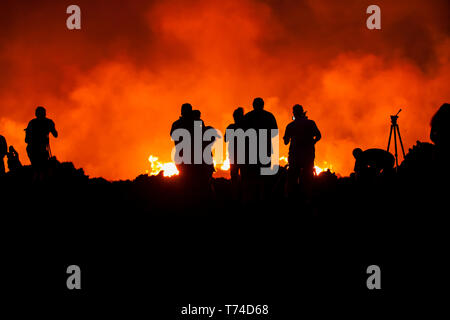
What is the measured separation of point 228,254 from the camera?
746cm

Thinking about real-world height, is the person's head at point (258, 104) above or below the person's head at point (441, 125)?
above

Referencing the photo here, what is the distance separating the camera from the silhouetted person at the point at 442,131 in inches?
320

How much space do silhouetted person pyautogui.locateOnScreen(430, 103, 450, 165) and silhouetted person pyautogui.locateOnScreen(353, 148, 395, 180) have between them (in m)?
5.65

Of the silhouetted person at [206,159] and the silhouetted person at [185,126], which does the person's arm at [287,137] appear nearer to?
the silhouetted person at [206,159]

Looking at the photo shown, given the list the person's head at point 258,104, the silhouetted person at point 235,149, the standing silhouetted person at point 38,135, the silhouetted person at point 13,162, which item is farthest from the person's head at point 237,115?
the silhouetted person at point 13,162

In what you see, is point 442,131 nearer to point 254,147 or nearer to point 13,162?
point 254,147

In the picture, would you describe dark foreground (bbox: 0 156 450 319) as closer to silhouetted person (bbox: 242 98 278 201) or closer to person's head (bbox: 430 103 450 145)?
silhouetted person (bbox: 242 98 278 201)

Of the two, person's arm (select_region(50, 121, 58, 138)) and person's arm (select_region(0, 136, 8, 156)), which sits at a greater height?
person's arm (select_region(50, 121, 58, 138))

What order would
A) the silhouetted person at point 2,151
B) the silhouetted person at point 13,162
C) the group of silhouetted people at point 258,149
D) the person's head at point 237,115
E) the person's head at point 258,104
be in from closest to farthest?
the group of silhouetted people at point 258,149 < the person's head at point 258,104 < the person's head at point 237,115 < the silhouetted person at point 2,151 < the silhouetted person at point 13,162

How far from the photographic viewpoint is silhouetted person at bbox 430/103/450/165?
26.6ft

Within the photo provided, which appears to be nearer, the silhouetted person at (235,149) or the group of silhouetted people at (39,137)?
the silhouetted person at (235,149)

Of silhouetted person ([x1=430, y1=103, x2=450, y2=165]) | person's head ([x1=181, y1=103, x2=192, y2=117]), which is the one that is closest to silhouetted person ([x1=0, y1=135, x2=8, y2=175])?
person's head ([x1=181, y1=103, x2=192, y2=117])

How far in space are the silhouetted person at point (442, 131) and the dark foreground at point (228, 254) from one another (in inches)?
58.7
